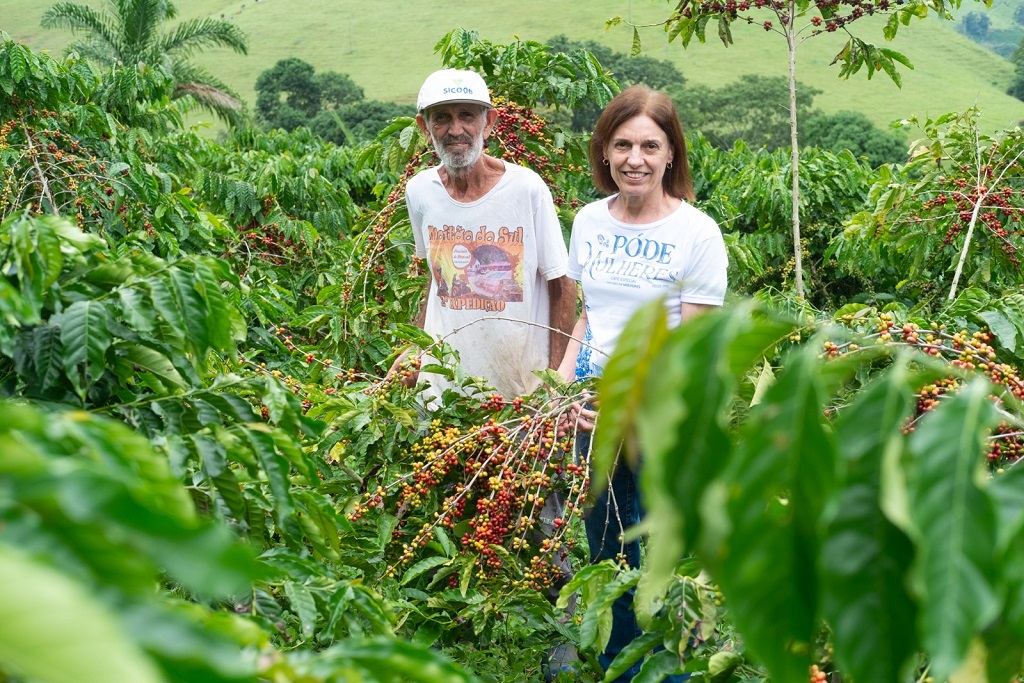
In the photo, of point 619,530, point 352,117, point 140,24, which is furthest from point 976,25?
point 619,530

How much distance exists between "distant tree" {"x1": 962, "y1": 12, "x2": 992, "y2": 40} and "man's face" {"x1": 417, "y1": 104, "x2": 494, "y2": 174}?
7260 cm

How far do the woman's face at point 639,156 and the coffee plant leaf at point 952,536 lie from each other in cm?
225

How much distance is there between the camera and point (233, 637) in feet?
3.04

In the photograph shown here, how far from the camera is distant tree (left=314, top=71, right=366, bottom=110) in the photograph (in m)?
44.6

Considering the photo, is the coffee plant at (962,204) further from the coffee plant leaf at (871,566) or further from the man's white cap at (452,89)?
the coffee plant leaf at (871,566)

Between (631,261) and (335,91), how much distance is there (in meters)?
44.2

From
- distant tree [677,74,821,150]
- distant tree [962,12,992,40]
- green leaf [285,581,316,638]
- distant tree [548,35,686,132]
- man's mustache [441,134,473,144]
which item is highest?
distant tree [962,12,992,40]

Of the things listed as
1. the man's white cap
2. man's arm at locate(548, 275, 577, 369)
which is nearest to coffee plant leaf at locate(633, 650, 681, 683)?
man's arm at locate(548, 275, 577, 369)

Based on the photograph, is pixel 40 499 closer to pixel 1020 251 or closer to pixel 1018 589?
pixel 1018 589

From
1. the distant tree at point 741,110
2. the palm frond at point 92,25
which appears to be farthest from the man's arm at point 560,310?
the distant tree at point 741,110

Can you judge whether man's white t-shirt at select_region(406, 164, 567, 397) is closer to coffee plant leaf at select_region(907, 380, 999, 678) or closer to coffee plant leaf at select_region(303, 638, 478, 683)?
coffee plant leaf at select_region(303, 638, 478, 683)

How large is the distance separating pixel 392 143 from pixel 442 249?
60.3 inches

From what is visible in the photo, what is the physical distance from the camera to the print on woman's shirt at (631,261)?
2760mm

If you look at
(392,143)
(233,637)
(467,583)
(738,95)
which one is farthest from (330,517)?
(738,95)
